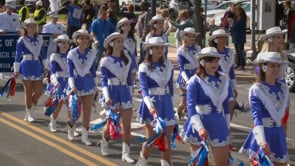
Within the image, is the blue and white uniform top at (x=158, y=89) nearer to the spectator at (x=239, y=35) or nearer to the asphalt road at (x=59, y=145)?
the asphalt road at (x=59, y=145)

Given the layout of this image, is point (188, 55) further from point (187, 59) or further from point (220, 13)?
point (220, 13)

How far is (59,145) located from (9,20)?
22.8 feet

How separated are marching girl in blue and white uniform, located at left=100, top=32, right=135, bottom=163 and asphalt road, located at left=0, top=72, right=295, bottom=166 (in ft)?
1.76

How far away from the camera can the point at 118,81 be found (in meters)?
9.06

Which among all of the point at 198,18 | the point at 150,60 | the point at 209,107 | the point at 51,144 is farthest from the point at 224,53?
the point at 198,18

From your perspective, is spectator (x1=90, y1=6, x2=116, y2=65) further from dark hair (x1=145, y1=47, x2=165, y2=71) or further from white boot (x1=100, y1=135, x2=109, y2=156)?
dark hair (x1=145, y1=47, x2=165, y2=71)

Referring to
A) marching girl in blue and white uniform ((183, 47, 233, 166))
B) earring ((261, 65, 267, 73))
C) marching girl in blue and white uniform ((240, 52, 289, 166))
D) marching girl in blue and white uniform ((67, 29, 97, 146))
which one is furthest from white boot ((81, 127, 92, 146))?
earring ((261, 65, 267, 73))

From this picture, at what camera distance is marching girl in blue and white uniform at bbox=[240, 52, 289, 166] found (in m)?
6.52

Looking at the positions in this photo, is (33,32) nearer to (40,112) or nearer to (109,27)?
(40,112)

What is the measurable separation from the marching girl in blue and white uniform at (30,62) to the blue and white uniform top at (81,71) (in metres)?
1.86

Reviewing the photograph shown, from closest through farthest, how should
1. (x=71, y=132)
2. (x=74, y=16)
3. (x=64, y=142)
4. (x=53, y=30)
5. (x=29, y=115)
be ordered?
(x=64, y=142)
(x=71, y=132)
(x=29, y=115)
(x=53, y=30)
(x=74, y=16)

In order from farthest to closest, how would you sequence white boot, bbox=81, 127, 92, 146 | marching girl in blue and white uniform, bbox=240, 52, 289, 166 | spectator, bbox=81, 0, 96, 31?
1. spectator, bbox=81, 0, 96, 31
2. white boot, bbox=81, 127, 92, 146
3. marching girl in blue and white uniform, bbox=240, 52, 289, 166

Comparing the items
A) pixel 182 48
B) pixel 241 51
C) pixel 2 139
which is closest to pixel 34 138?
pixel 2 139

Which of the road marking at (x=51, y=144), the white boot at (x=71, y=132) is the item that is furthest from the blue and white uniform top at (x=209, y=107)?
the white boot at (x=71, y=132)
